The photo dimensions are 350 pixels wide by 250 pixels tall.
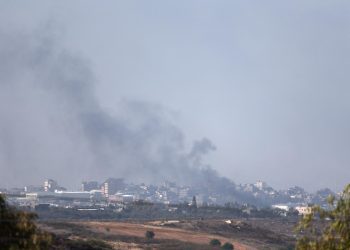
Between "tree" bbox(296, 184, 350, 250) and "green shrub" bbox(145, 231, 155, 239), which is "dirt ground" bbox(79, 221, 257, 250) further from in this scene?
"tree" bbox(296, 184, 350, 250)

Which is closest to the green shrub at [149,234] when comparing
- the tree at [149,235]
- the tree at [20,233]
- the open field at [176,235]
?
the tree at [149,235]

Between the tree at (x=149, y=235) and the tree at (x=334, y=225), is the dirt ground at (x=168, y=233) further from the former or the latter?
the tree at (x=334, y=225)

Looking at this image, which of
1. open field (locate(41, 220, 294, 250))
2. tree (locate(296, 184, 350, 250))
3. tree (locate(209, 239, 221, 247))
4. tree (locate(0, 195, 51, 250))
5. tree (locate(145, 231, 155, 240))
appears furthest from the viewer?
tree (locate(145, 231, 155, 240))

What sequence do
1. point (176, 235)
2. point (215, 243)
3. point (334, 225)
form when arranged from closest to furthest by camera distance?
1. point (334, 225)
2. point (215, 243)
3. point (176, 235)

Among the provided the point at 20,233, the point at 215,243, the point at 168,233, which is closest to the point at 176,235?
the point at 168,233

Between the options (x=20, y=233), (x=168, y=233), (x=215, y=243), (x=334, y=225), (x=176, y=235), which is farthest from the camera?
(x=168, y=233)

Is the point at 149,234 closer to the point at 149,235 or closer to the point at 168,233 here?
the point at 149,235

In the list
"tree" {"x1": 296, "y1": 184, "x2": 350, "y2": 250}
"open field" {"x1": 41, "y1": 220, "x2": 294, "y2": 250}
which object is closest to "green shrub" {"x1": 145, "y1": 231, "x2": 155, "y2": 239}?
"open field" {"x1": 41, "y1": 220, "x2": 294, "y2": 250}

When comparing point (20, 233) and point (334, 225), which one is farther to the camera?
point (20, 233)

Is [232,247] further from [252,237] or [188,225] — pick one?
[188,225]
